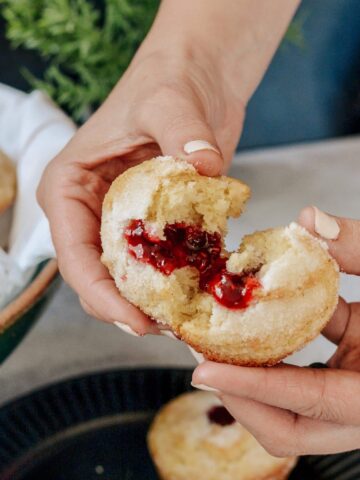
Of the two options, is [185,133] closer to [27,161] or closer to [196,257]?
[196,257]

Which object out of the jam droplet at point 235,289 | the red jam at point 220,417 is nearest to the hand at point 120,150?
the jam droplet at point 235,289

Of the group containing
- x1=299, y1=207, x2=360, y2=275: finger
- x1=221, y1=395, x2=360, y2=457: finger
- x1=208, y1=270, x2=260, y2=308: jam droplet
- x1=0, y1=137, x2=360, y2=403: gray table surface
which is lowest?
x1=0, y1=137, x2=360, y2=403: gray table surface

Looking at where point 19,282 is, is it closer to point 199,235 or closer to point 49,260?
point 49,260

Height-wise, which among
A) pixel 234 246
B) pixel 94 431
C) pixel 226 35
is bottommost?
pixel 234 246

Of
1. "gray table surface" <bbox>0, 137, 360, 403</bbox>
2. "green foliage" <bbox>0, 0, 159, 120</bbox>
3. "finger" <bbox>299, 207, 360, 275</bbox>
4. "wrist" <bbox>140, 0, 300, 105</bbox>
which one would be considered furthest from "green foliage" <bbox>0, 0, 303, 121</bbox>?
"finger" <bbox>299, 207, 360, 275</bbox>

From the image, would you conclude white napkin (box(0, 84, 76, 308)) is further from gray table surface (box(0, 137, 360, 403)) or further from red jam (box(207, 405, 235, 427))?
red jam (box(207, 405, 235, 427))

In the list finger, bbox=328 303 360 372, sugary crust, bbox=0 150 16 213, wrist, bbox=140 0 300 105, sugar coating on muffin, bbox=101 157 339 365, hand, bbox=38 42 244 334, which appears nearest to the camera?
sugar coating on muffin, bbox=101 157 339 365

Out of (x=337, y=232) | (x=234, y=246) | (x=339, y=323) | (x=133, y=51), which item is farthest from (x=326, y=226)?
(x=133, y=51)
